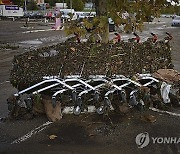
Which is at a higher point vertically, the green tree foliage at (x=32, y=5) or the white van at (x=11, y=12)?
the green tree foliage at (x=32, y=5)

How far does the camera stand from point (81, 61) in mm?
7656

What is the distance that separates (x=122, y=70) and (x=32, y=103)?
198 centimetres

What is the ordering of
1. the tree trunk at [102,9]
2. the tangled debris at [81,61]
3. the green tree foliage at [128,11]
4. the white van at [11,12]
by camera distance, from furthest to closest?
1. the white van at [11,12]
2. the tree trunk at [102,9]
3. the tangled debris at [81,61]
4. the green tree foliage at [128,11]

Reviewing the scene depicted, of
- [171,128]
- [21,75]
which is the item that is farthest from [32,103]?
[171,128]

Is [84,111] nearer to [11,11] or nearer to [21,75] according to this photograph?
[21,75]

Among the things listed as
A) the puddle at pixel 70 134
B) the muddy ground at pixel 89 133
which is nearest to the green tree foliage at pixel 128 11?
the muddy ground at pixel 89 133

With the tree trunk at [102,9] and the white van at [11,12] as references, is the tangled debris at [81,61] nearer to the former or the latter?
the tree trunk at [102,9]

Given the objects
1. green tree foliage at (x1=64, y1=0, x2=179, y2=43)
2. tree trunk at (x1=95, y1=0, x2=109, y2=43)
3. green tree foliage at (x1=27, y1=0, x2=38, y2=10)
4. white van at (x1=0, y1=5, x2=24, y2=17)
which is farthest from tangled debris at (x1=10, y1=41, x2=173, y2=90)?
green tree foliage at (x1=27, y1=0, x2=38, y2=10)

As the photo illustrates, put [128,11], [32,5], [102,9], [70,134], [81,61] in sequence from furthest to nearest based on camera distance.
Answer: [32,5] → [102,9] → [128,11] → [81,61] → [70,134]

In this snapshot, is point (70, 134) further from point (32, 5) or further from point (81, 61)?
point (32, 5)

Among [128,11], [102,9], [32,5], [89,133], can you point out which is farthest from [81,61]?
[32,5]

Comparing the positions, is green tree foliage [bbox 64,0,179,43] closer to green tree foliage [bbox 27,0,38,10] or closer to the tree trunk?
the tree trunk

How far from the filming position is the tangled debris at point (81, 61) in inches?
301

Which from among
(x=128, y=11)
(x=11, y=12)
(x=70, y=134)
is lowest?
(x=70, y=134)
